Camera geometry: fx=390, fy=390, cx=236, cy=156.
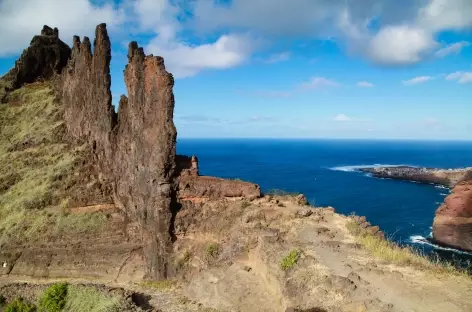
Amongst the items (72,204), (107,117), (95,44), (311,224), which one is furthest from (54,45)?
(311,224)

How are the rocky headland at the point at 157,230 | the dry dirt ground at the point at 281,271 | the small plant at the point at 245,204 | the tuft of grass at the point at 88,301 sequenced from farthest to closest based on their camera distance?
the small plant at the point at 245,204
the tuft of grass at the point at 88,301
the rocky headland at the point at 157,230
the dry dirt ground at the point at 281,271

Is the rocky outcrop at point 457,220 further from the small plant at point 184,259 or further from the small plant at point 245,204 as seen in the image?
the small plant at point 184,259

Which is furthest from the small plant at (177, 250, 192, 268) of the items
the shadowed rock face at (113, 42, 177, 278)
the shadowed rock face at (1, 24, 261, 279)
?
the shadowed rock face at (113, 42, 177, 278)

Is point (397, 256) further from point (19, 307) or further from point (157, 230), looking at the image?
point (19, 307)

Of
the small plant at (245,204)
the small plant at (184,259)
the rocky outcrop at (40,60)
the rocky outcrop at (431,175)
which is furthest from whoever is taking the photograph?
the rocky outcrop at (431,175)

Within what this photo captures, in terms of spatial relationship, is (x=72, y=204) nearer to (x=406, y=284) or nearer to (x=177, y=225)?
(x=177, y=225)

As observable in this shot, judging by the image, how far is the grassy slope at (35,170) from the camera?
31.0 metres

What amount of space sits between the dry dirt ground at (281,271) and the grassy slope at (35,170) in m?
7.83

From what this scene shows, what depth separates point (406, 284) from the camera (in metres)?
15.1

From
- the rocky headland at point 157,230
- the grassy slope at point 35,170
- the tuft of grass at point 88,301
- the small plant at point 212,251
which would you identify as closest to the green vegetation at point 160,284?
the rocky headland at point 157,230

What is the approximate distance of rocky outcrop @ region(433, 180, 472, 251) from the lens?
53656 millimetres

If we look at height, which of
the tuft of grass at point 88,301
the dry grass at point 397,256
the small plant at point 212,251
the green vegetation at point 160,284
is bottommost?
the green vegetation at point 160,284

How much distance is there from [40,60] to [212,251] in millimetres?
43076

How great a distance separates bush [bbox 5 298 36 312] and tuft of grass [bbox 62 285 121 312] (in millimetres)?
2198
